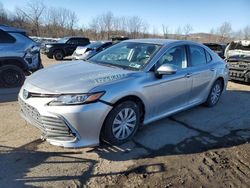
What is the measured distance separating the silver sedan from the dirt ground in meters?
0.28

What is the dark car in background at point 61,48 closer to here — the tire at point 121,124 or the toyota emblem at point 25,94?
the toyota emblem at point 25,94

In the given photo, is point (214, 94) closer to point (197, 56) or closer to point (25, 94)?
point (197, 56)

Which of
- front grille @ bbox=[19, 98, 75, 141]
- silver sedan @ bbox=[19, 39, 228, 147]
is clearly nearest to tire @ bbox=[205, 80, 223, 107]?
silver sedan @ bbox=[19, 39, 228, 147]

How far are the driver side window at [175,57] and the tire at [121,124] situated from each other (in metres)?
0.94

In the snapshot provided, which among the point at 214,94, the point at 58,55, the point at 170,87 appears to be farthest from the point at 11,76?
the point at 58,55

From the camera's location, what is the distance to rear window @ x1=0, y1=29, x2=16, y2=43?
7.16 meters

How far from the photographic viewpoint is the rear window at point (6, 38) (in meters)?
7.16

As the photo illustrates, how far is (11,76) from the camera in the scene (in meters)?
7.50

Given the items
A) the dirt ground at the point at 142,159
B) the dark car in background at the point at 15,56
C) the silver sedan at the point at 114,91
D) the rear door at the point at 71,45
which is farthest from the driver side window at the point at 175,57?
the rear door at the point at 71,45

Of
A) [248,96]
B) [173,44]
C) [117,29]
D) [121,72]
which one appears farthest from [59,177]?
[117,29]

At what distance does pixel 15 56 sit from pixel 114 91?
15.7 ft

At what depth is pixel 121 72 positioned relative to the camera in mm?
3977

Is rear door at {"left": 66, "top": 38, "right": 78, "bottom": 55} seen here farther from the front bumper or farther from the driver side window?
the front bumper

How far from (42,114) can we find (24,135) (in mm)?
1086
